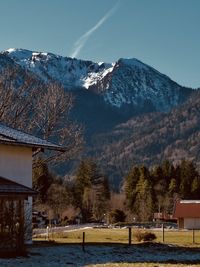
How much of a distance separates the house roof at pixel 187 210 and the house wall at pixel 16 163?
175 feet

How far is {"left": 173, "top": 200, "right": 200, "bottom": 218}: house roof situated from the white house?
5289cm

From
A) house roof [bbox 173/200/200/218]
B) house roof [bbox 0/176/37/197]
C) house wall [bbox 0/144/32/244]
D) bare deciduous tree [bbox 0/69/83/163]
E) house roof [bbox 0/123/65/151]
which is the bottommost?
house roof [bbox 173/200/200/218]

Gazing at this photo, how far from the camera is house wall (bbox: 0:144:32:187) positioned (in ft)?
89.5

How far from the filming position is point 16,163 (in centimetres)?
2802

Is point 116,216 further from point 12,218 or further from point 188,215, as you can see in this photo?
point 12,218

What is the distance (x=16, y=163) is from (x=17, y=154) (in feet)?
1.29

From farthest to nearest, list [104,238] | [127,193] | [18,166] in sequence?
1. [127,193]
2. [104,238]
3. [18,166]

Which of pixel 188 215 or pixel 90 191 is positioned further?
pixel 90 191

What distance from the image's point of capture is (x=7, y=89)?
40.5 meters

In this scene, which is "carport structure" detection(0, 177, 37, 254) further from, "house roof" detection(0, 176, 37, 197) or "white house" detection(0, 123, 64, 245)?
Result: "white house" detection(0, 123, 64, 245)

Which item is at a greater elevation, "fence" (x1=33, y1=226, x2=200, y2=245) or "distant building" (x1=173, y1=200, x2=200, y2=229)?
"fence" (x1=33, y1=226, x2=200, y2=245)

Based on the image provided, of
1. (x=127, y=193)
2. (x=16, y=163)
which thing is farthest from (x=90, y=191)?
(x=16, y=163)

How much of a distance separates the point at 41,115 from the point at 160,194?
6275 cm

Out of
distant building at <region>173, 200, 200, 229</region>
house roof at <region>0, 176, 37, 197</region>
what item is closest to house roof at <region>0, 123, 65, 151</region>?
house roof at <region>0, 176, 37, 197</region>
